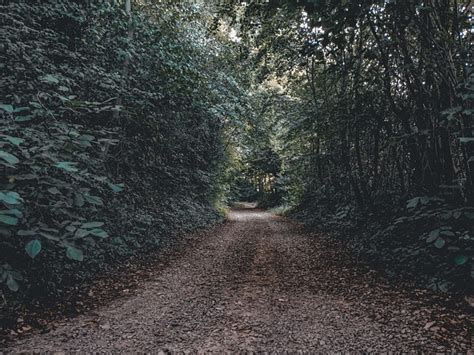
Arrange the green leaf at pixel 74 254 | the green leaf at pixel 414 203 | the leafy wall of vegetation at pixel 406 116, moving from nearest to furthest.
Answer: the green leaf at pixel 74 254, the leafy wall of vegetation at pixel 406 116, the green leaf at pixel 414 203

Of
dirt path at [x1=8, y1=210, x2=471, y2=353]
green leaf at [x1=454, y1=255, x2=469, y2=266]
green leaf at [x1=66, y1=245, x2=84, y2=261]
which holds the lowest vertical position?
dirt path at [x1=8, y1=210, x2=471, y2=353]

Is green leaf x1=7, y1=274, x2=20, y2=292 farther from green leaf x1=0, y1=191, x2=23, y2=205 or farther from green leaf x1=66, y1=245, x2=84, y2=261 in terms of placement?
green leaf x1=0, y1=191, x2=23, y2=205

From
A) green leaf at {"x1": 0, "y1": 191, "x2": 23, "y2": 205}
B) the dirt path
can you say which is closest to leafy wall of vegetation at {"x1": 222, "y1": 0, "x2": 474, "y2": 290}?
the dirt path

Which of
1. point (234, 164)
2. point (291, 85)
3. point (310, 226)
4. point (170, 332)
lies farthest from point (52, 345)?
point (234, 164)

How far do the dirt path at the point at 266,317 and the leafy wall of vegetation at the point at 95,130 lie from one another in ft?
3.09

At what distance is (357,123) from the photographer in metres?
7.94

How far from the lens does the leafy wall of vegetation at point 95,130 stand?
9.46ft

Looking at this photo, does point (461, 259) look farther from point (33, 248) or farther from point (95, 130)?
point (95, 130)

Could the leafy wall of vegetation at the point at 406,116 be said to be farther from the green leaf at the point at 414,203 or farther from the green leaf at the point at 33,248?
the green leaf at the point at 33,248

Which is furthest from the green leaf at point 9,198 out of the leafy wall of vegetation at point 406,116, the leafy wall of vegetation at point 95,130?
the leafy wall of vegetation at point 406,116

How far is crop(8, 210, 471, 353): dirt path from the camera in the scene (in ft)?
9.80

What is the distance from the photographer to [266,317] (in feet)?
11.9

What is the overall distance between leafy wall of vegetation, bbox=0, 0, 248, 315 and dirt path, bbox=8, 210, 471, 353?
943 millimetres

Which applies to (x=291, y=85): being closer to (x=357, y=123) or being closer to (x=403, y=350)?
(x=357, y=123)
